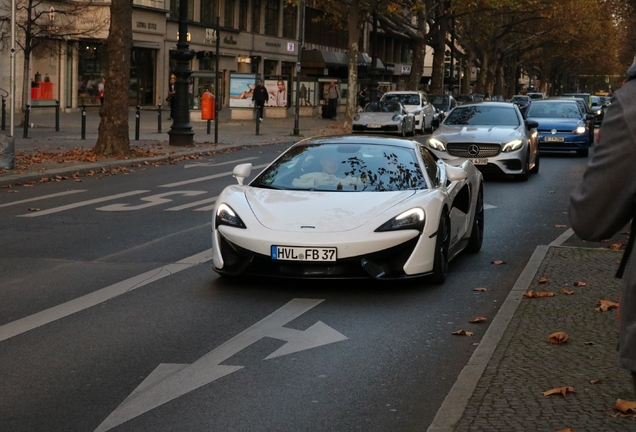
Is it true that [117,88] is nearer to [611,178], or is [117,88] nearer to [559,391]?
[559,391]

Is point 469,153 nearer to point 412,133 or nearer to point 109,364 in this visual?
point 109,364

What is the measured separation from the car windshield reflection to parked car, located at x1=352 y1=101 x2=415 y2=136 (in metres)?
29.9

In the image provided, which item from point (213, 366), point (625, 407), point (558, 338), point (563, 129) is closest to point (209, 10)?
point (563, 129)

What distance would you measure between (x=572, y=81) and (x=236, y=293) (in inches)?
7374

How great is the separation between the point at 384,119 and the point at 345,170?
30697mm

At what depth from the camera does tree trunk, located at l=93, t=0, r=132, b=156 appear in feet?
81.9

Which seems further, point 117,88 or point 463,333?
point 117,88

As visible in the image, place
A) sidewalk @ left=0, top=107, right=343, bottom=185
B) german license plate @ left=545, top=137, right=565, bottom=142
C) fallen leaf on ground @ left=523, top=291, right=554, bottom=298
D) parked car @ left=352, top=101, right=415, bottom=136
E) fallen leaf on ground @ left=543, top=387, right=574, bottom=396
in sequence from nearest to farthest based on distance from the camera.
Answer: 1. fallen leaf on ground @ left=543, top=387, right=574, bottom=396
2. fallen leaf on ground @ left=523, top=291, right=554, bottom=298
3. sidewalk @ left=0, top=107, right=343, bottom=185
4. german license plate @ left=545, top=137, right=565, bottom=142
5. parked car @ left=352, top=101, right=415, bottom=136

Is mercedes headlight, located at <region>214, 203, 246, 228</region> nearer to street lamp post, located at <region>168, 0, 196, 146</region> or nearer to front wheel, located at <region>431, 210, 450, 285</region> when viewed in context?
front wheel, located at <region>431, 210, 450, 285</region>

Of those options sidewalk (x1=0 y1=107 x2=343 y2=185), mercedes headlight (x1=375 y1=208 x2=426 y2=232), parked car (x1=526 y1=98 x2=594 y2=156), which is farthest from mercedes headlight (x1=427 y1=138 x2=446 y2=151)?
mercedes headlight (x1=375 y1=208 x2=426 y2=232)

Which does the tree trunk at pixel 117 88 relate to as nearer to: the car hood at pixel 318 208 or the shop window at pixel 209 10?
the car hood at pixel 318 208

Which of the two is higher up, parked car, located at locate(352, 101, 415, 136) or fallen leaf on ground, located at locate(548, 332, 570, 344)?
parked car, located at locate(352, 101, 415, 136)

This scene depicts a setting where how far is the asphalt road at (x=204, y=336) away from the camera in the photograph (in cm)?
568

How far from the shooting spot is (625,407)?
528 centimetres
